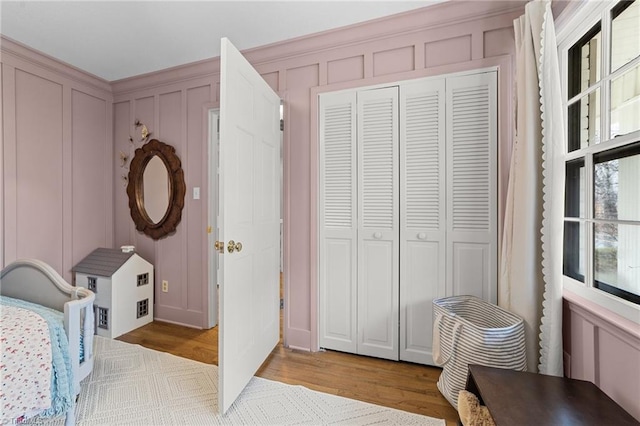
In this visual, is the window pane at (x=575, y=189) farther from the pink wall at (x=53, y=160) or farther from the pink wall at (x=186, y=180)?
the pink wall at (x=53, y=160)

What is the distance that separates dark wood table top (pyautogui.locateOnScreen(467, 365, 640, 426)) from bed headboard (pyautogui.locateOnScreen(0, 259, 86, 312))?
2123 millimetres

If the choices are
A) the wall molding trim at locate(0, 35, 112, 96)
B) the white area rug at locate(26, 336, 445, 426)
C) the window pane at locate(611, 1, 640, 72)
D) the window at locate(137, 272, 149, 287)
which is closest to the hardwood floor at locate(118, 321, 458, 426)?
the white area rug at locate(26, 336, 445, 426)

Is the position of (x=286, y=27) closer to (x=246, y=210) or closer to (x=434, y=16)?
(x=434, y=16)

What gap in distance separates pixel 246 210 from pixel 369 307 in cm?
115

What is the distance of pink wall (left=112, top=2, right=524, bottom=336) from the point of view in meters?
1.92

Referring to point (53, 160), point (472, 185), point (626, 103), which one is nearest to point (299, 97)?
point (472, 185)

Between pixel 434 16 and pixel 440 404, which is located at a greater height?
pixel 434 16

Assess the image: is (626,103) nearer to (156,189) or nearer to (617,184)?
(617,184)

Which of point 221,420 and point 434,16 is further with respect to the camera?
point 434,16

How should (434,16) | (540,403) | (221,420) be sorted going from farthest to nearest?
1. (434,16)
2. (221,420)
3. (540,403)

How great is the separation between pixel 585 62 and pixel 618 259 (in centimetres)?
101

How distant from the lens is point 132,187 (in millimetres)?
3002

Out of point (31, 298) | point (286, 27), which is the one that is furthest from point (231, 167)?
point (31, 298)

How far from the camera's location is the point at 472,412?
3.77 feet
